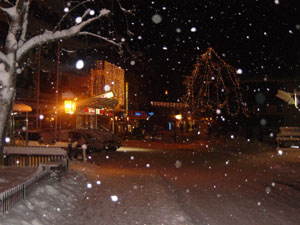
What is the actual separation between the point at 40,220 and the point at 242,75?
34.3 meters

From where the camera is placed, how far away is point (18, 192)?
23.0 feet

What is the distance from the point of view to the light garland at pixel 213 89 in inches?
1216

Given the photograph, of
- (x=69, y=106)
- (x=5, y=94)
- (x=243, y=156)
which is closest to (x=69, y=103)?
(x=69, y=106)

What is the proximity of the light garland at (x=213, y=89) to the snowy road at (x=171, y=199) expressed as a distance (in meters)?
17.3

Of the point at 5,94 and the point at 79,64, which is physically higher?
the point at 79,64

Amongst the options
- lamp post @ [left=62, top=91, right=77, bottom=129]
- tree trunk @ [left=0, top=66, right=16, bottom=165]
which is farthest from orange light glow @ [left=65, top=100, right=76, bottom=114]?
tree trunk @ [left=0, top=66, right=16, bottom=165]

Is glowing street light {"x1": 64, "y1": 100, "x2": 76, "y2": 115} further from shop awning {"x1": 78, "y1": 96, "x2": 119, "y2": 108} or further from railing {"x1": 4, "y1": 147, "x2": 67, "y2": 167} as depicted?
railing {"x1": 4, "y1": 147, "x2": 67, "y2": 167}

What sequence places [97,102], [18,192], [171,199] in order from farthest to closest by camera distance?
1. [97,102]
2. [171,199]
3. [18,192]

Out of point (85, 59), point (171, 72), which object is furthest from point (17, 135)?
point (171, 72)

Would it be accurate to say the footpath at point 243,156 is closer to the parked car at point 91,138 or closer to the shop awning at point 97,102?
the parked car at point 91,138

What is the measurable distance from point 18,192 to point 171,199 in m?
4.10

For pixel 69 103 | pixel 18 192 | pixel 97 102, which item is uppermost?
pixel 97 102

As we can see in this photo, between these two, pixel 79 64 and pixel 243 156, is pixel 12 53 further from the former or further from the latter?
pixel 79 64

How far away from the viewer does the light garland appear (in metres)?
30.9
